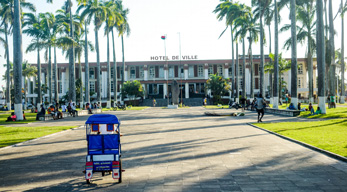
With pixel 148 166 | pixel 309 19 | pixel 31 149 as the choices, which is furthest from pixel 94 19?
pixel 148 166

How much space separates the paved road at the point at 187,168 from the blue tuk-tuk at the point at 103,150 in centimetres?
29

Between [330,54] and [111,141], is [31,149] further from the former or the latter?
[330,54]

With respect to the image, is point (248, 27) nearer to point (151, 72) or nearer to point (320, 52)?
point (320, 52)

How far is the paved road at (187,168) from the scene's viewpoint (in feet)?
17.7

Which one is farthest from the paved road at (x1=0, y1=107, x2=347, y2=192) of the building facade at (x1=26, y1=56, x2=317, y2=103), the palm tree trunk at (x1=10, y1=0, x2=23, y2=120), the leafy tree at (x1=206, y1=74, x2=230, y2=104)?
the building facade at (x1=26, y1=56, x2=317, y2=103)

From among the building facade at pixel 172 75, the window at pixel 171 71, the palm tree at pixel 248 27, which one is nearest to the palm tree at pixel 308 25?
the palm tree at pixel 248 27

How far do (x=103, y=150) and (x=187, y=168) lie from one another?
6.65ft

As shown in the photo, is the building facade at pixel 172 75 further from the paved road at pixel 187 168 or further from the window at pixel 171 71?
the paved road at pixel 187 168

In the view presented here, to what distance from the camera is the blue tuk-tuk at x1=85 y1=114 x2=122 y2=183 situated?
5.58 meters

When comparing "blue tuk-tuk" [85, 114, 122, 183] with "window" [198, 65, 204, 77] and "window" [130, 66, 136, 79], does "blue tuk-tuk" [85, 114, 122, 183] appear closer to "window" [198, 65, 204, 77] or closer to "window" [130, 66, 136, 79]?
"window" [198, 65, 204, 77]

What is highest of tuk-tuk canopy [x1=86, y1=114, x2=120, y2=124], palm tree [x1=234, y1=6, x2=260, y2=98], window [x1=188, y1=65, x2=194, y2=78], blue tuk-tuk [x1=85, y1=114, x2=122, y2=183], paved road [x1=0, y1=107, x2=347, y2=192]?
palm tree [x1=234, y1=6, x2=260, y2=98]

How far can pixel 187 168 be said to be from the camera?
6.71 m

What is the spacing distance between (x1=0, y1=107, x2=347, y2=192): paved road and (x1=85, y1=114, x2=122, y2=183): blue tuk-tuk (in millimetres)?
291

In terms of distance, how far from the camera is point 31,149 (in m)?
9.52
